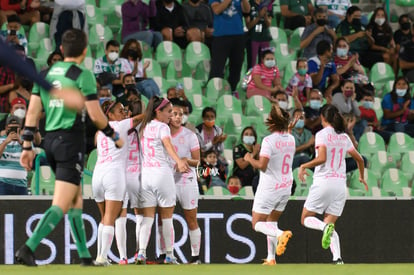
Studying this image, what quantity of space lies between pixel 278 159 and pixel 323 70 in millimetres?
6457

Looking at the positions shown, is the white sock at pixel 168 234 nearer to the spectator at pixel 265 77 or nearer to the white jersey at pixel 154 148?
the white jersey at pixel 154 148

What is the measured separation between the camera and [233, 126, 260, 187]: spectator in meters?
17.2

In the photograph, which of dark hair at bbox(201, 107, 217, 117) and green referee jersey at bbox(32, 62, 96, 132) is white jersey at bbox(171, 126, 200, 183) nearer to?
dark hair at bbox(201, 107, 217, 117)

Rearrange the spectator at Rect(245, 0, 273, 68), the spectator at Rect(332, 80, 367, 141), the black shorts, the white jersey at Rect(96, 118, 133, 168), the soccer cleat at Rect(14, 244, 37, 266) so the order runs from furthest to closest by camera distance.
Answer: the spectator at Rect(245, 0, 273, 68), the spectator at Rect(332, 80, 367, 141), the white jersey at Rect(96, 118, 133, 168), the black shorts, the soccer cleat at Rect(14, 244, 37, 266)

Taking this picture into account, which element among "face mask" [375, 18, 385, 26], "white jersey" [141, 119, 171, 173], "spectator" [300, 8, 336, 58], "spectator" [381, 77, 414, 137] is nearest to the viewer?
"white jersey" [141, 119, 171, 173]

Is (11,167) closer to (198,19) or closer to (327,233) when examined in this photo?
(327,233)

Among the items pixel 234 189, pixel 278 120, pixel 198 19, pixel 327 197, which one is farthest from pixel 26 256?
pixel 198 19

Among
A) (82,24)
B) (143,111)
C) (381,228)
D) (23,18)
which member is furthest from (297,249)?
(23,18)

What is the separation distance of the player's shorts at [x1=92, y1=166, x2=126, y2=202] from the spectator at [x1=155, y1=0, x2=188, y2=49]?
7.28 metres

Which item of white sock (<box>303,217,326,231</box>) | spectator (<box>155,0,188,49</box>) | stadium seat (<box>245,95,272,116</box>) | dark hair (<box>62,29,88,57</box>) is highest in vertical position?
spectator (<box>155,0,188,49</box>)

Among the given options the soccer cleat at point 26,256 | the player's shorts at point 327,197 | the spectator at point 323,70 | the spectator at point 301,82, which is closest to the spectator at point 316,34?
the spectator at point 323,70

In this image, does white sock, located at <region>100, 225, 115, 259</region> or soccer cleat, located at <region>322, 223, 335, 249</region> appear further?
soccer cleat, located at <region>322, 223, 335, 249</region>

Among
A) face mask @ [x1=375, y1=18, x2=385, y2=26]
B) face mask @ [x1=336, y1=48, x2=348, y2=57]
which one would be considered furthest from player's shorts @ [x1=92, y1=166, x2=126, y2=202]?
face mask @ [x1=375, y1=18, x2=385, y2=26]

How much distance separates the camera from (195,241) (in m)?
14.2
